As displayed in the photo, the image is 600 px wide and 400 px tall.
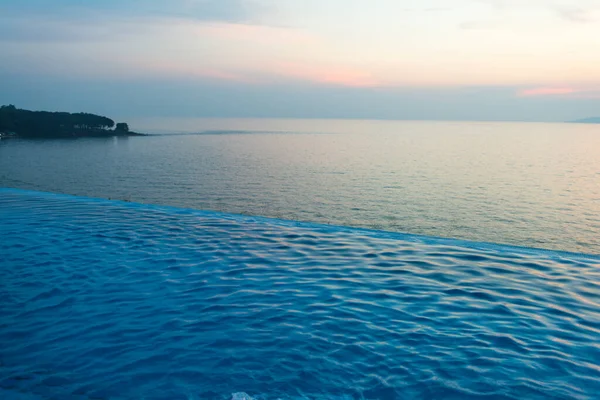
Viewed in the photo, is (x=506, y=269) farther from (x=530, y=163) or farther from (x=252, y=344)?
(x=530, y=163)

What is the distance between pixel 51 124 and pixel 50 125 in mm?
461

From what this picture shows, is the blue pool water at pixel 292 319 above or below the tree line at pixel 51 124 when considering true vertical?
below

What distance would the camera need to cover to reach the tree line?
99.4m

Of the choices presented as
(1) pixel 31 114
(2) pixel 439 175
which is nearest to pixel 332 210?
(2) pixel 439 175

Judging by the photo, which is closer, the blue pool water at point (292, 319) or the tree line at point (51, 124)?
the blue pool water at point (292, 319)

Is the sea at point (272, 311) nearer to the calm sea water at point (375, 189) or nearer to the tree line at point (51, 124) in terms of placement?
the calm sea water at point (375, 189)

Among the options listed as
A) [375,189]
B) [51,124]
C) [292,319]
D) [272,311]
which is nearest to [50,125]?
[51,124]

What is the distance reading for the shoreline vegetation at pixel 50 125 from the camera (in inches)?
3888

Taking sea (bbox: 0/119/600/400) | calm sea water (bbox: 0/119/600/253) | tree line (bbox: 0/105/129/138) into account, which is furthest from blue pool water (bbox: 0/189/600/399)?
tree line (bbox: 0/105/129/138)

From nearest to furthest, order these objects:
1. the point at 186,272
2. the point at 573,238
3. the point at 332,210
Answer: the point at 186,272
the point at 573,238
the point at 332,210

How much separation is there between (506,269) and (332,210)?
698 inches

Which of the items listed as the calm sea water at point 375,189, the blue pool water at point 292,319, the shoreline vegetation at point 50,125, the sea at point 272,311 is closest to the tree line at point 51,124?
the shoreline vegetation at point 50,125

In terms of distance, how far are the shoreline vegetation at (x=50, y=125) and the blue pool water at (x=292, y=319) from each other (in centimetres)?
9781

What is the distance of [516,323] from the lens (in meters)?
8.66
